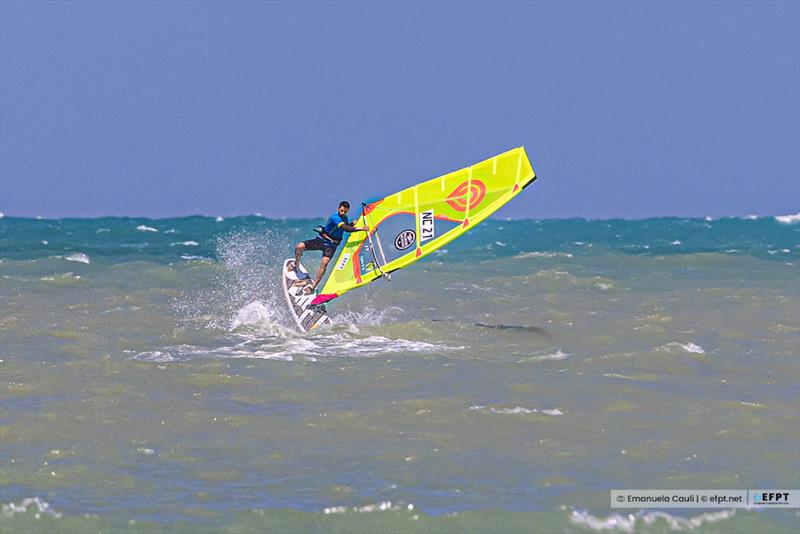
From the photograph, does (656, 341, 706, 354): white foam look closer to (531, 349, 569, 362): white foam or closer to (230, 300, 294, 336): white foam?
(531, 349, 569, 362): white foam

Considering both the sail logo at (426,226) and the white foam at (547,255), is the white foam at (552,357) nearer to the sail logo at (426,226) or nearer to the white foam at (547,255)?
the sail logo at (426,226)

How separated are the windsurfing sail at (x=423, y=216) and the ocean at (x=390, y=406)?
0.85 m

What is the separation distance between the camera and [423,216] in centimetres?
1616

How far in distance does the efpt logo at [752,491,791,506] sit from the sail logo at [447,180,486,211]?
825cm

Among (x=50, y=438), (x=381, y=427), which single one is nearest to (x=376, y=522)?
(x=381, y=427)

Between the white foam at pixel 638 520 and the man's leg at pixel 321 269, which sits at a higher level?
the man's leg at pixel 321 269

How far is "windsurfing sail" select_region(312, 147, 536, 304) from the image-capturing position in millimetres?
15875

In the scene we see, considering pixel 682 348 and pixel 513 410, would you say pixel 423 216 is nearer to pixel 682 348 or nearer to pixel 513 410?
pixel 682 348

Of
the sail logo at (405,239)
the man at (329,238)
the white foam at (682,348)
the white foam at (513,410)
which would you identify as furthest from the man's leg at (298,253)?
the white foam at (513,410)

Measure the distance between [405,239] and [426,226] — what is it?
38 centimetres

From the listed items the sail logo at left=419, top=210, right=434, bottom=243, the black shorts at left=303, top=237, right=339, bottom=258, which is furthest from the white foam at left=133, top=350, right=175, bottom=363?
the sail logo at left=419, top=210, right=434, bottom=243

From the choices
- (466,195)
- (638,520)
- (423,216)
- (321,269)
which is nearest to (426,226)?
(423,216)

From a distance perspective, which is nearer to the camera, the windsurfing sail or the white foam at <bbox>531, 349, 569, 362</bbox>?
the white foam at <bbox>531, 349, 569, 362</bbox>

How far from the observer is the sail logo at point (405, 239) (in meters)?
16.2
